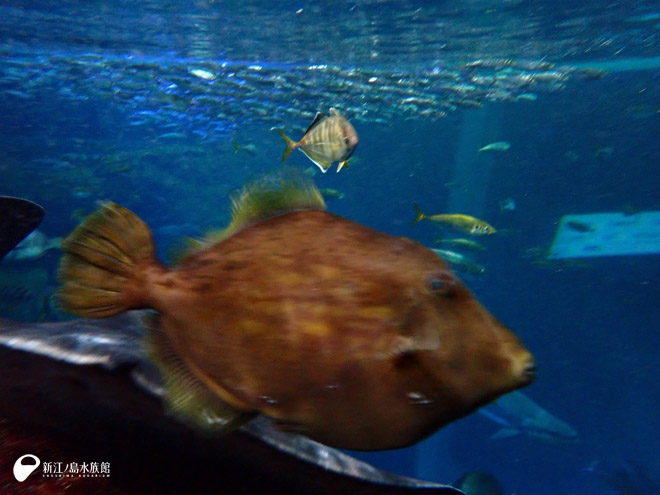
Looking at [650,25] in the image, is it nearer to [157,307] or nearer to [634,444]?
[157,307]

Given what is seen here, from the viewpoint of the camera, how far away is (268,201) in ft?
4.59

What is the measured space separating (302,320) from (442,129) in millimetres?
34227

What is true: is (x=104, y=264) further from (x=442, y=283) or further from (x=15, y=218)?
(x=15, y=218)

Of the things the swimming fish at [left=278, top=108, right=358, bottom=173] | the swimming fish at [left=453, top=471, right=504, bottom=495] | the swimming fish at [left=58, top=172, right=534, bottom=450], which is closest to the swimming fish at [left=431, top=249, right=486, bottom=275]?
the swimming fish at [left=453, top=471, right=504, bottom=495]


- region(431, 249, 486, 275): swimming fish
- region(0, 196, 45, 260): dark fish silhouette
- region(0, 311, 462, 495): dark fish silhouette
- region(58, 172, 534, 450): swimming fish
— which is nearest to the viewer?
region(58, 172, 534, 450): swimming fish

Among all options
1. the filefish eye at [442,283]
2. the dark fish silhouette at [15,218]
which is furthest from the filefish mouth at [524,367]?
the dark fish silhouette at [15,218]

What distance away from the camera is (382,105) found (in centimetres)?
2633

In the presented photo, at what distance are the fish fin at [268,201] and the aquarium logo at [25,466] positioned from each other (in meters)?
1.20

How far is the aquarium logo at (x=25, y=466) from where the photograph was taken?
1752 mm

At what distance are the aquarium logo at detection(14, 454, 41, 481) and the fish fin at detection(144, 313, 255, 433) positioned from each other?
100 cm

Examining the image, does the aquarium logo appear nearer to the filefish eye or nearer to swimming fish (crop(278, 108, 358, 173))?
the filefish eye

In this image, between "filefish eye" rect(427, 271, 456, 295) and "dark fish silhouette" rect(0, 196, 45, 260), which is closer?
"filefish eye" rect(427, 271, 456, 295)

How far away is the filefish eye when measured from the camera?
1063mm

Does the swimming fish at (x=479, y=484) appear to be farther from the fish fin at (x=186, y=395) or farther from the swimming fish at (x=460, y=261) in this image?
the fish fin at (x=186, y=395)
